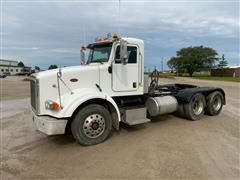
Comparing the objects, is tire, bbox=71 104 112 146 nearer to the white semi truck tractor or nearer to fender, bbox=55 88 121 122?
the white semi truck tractor

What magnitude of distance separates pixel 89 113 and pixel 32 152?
154cm

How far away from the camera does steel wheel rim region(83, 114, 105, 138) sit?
5016 mm

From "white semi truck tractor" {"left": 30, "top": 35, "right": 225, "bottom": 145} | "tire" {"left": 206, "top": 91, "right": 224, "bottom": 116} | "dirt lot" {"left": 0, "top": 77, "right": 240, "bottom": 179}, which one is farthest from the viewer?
"tire" {"left": 206, "top": 91, "right": 224, "bottom": 116}

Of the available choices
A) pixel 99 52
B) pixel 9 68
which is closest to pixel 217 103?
pixel 99 52

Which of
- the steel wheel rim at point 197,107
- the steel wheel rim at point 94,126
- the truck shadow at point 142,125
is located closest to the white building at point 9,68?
the truck shadow at point 142,125

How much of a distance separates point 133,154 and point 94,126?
3.94 feet

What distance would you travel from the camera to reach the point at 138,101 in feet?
20.6

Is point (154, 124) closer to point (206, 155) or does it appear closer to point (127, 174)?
point (206, 155)

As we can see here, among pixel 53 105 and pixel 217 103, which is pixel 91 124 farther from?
pixel 217 103

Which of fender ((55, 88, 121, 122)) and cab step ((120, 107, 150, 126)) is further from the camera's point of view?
cab step ((120, 107, 150, 126))

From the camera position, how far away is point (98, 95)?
5062mm

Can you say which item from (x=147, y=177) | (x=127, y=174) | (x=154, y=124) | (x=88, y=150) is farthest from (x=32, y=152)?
(x=154, y=124)

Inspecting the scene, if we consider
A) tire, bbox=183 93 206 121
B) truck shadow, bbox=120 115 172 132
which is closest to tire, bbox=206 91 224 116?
tire, bbox=183 93 206 121

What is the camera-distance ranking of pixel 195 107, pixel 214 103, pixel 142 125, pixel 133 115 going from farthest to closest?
pixel 214 103 < pixel 195 107 < pixel 142 125 < pixel 133 115
